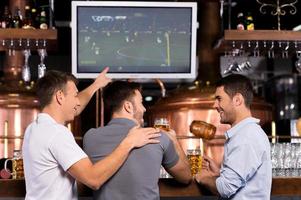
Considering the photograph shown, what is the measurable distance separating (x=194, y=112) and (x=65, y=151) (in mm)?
3320

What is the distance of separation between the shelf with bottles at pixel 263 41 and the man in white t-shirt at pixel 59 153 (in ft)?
7.53

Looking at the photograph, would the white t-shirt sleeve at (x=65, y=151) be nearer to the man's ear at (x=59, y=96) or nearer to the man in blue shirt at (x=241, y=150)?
the man's ear at (x=59, y=96)

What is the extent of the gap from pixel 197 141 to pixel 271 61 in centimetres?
539

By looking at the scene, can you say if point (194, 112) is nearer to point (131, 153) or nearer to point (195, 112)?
point (195, 112)

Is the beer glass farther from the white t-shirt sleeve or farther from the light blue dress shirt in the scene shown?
the light blue dress shirt

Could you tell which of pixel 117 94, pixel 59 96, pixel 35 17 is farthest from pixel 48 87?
pixel 35 17

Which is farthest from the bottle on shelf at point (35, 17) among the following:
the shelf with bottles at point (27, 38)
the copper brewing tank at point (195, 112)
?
the copper brewing tank at point (195, 112)

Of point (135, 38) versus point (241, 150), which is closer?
point (241, 150)

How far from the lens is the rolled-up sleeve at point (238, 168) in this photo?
103 inches

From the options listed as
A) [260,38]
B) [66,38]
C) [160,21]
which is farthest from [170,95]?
[66,38]

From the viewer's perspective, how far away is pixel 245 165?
262cm

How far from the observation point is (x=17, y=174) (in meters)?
3.18

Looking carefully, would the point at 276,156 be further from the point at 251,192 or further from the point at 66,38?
the point at 66,38

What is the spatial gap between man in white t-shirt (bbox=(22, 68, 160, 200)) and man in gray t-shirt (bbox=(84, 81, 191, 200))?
51mm
